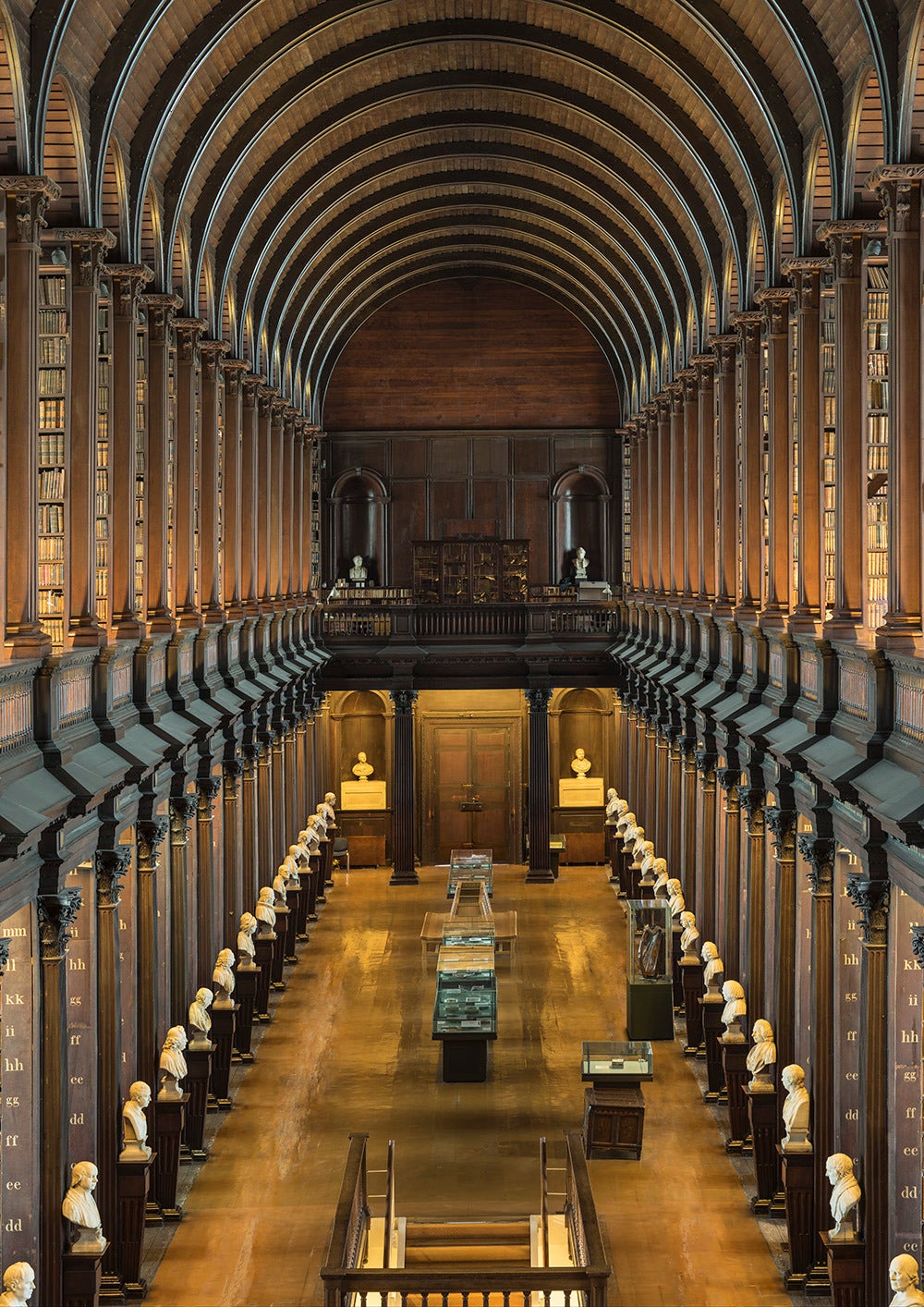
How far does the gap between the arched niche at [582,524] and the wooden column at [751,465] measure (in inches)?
750

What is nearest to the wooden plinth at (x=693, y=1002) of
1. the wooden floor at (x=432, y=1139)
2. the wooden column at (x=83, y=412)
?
the wooden floor at (x=432, y=1139)

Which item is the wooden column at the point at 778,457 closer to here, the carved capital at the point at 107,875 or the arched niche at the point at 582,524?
the carved capital at the point at 107,875

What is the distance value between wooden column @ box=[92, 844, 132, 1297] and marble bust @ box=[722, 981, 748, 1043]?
230 inches

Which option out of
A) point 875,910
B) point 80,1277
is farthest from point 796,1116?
point 80,1277

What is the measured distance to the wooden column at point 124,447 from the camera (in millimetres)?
14992

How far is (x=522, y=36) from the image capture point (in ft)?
71.3

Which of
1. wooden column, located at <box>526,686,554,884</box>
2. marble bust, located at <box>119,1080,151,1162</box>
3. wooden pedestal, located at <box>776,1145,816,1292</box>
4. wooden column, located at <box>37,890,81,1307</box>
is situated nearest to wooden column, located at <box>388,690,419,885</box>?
wooden column, located at <box>526,686,554,884</box>

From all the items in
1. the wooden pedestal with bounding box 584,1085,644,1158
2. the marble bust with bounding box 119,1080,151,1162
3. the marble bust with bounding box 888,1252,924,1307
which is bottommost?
the wooden pedestal with bounding box 584,1085,644,1158

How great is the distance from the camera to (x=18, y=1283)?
9195 mm

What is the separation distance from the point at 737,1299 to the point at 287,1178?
4.70m

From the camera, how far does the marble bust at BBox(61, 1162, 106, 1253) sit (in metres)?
10.9

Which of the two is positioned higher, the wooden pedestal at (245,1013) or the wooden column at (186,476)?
the wooden column at (186,476)

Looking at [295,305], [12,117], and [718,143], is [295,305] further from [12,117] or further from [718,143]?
[12,117]

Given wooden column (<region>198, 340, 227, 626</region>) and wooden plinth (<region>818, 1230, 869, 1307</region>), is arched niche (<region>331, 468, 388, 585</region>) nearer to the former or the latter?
wooden column (<region>198, 340, 227, 626</region>)
